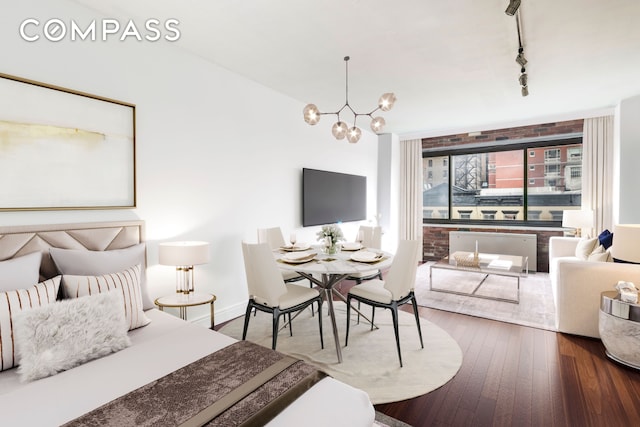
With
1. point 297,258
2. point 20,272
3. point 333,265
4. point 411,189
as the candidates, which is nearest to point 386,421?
point 333,265

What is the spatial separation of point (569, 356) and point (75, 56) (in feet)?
14.6

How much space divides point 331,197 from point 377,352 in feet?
9.10

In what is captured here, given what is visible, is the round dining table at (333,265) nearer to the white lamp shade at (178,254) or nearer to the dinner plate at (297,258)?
the dinner plate at (297,258)

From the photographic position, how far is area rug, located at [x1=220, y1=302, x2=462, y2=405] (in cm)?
228

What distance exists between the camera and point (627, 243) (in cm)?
227

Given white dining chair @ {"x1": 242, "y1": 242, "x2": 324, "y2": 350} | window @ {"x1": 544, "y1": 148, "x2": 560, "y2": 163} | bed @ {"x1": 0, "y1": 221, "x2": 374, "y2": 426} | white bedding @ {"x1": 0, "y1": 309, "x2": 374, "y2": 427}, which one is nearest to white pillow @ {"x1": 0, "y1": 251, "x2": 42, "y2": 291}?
bed @ {"x1": 0, "y1": 221, "x2": 374, "y2": 426}

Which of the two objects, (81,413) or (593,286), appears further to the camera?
(593,286)

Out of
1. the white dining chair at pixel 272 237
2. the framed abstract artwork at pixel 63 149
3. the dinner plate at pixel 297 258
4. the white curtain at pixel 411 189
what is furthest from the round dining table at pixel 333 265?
the white curtain at pixel 411 189

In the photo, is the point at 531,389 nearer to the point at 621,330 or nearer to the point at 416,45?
the point at 621,330

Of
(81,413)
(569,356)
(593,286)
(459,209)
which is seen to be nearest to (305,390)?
(81,413)

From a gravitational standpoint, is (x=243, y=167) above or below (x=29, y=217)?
above

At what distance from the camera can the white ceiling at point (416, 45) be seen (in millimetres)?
2406

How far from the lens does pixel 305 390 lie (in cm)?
142

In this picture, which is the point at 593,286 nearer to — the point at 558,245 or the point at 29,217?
the point at 558,245
